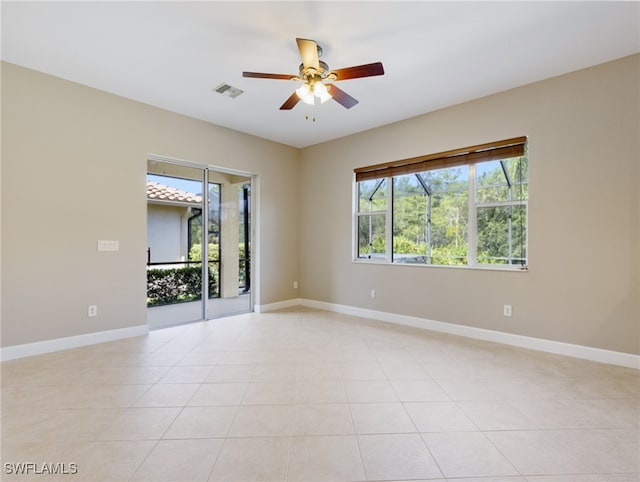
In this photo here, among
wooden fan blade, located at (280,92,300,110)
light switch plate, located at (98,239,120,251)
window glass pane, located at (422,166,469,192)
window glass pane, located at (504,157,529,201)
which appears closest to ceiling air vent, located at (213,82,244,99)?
wooden fan blade, located at (280,92,300,110)

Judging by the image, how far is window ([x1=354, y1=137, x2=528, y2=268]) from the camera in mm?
3732

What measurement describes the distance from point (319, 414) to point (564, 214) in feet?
10.4

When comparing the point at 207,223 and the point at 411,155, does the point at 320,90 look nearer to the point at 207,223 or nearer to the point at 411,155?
the point at 411,155

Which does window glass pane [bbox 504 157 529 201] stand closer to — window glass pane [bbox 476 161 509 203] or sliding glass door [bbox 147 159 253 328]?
window glass pane [bbox 476 161 509 203]

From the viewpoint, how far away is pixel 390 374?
9.22ft

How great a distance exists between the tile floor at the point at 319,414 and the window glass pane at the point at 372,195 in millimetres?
2322

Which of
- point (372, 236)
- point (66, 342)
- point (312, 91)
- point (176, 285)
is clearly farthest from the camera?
point (176, 285)

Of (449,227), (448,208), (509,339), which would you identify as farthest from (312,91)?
(509,339)

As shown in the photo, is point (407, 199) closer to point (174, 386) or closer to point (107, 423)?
point (174, 386)

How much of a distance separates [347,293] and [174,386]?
3.11 metres

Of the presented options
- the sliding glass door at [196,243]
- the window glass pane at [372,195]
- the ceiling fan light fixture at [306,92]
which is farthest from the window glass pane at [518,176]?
the sliding glass door at [196,243]

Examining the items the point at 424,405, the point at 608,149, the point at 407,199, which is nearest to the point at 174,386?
the point at 424,405

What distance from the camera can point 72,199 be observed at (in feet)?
11.5

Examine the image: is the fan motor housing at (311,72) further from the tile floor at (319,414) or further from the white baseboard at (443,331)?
the white baseboard at (443,331)
